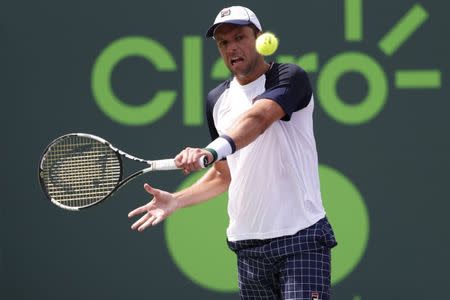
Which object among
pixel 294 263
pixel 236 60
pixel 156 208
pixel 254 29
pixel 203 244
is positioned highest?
pixel 254 29

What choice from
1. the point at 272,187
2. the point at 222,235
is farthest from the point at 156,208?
the point at 222,235

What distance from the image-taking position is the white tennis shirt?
4281 millimetres

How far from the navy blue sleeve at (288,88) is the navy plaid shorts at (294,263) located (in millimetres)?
519

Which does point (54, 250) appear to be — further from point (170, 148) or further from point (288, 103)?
point (288, 103)

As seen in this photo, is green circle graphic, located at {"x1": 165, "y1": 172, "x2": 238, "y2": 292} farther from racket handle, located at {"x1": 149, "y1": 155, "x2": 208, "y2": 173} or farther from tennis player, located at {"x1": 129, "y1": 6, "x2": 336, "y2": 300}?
racket handle, located at {"x1": 149, "y1": 155, "x2": 208, "y2": 173}

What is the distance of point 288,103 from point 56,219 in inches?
110

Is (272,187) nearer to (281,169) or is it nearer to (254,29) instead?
(281,169)

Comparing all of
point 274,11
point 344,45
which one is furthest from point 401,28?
point 274,11

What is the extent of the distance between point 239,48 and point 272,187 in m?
0.62

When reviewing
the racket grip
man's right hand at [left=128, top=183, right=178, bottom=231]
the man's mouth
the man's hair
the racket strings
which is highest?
the man's hair

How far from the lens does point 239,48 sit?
438 centimetres

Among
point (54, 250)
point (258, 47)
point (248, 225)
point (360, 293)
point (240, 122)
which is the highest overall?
point (258, 47)

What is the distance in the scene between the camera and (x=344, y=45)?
6.45m

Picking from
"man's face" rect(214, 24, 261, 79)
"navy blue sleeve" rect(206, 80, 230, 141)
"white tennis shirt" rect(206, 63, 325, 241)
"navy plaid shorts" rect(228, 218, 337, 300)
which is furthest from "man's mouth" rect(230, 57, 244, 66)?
"navy plaid shorts" rect(228, 218, 337, 300)
